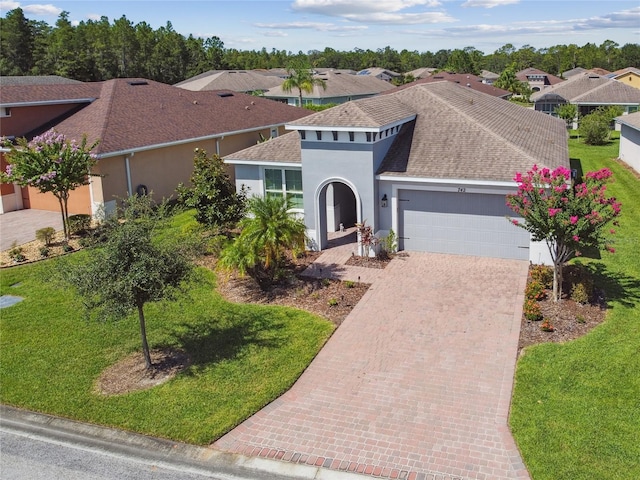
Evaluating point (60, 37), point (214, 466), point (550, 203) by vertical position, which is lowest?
point (214, 466)

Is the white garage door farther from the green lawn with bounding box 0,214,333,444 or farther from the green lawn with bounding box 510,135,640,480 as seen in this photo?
the green lawn with bounding box 0,214,333,444

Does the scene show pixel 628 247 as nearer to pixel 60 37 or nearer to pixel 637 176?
pixel 637 176

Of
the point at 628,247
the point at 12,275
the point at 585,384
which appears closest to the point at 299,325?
the point at 585,384

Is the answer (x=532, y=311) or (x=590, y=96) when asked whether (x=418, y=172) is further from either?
(x=590, y=96)

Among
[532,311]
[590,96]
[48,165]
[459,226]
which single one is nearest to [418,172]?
[459,226]

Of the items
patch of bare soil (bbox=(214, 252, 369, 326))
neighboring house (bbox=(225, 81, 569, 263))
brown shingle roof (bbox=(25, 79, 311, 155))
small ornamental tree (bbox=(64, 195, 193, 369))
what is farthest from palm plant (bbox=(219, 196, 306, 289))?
brown shingle roof (bbox=(25, 79, 311, 155))

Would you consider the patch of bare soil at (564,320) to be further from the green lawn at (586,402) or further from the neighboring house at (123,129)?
the neighboring house at (123,129)
